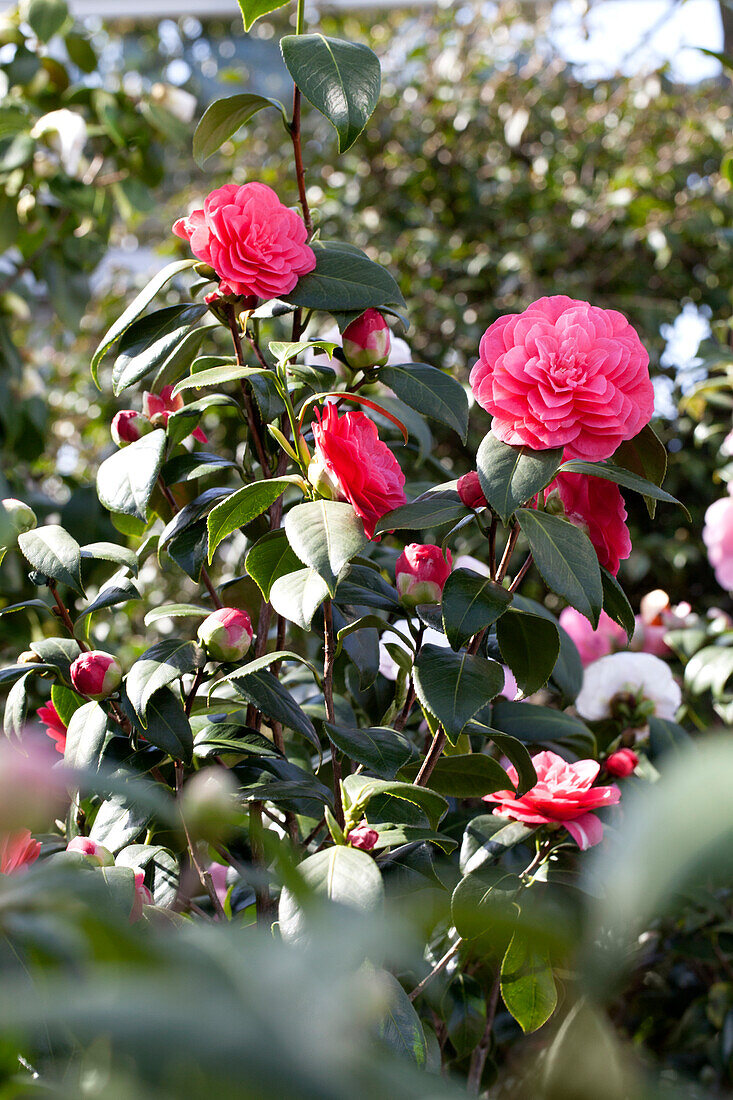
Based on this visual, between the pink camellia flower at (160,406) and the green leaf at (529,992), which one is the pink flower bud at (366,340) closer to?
the pink camellia flower at (160,406)

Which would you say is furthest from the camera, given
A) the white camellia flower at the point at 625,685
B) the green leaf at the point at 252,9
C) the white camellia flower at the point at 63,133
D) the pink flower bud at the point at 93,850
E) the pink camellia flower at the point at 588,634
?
the white camellia flower at the point at 63,133

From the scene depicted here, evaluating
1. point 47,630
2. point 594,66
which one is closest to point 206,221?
point 47,630

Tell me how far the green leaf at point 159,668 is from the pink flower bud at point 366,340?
0.24m

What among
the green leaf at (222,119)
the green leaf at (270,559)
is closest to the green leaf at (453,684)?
the green leaf at (270,559)

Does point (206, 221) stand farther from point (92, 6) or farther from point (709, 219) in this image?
point (92, 6)

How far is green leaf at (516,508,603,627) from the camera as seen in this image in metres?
0.49

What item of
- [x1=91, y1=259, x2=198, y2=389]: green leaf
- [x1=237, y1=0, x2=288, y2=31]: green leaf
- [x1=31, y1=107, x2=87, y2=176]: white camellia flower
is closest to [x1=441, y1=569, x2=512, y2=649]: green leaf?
[x1=91, y1=259, x2=198, y2=389]: green leaf

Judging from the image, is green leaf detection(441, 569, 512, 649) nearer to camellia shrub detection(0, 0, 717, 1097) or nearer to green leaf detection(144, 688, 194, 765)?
camellia shrub detection(0, 0, 717, 1097)

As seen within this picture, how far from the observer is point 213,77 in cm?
464

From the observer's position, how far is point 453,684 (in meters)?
0.52

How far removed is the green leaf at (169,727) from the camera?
1.83 feet

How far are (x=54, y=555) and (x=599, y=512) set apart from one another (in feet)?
1.24

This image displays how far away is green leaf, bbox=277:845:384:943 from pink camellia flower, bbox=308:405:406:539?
0.20m

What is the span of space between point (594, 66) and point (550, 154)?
1.29ft
